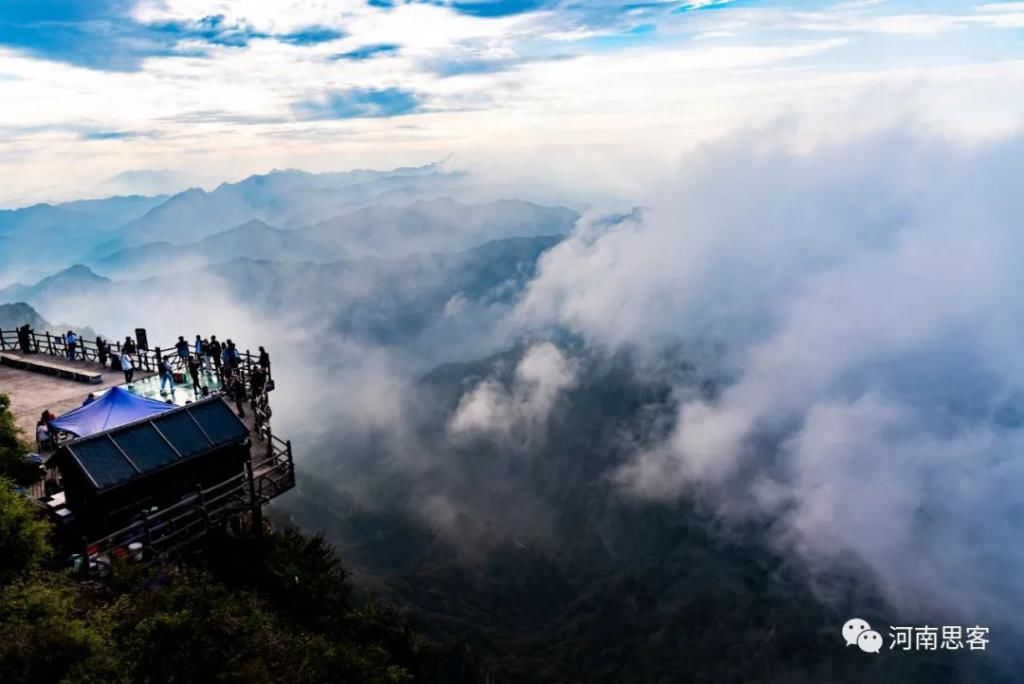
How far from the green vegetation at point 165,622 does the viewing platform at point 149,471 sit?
4.11 feet

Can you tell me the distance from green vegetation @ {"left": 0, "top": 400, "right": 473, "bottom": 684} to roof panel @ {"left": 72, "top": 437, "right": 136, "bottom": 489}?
2209 mm

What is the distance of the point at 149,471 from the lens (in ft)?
76.3

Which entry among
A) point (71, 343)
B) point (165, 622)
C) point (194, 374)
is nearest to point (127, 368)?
point (194, 374)

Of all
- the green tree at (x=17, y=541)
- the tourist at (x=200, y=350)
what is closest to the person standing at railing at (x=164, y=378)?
the tourist at (x=200, y=350)

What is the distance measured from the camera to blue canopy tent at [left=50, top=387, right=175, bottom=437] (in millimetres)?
25797

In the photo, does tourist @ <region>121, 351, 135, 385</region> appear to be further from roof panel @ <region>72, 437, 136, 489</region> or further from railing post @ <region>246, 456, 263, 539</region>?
roof panel @ <region>72, 437, 136, 489</region>

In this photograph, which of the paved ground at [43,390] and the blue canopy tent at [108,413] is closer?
the blue canopy tent at [108,413]

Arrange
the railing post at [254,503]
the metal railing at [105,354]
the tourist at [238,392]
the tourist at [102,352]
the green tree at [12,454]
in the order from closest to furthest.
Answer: the green tree at [12,454] → the railing post at [254,503] → the tourist at [238,392] → the metal railing at [105,354] → the tourist at [102,352]

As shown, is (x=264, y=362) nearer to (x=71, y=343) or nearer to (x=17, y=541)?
(x=17, y=541)

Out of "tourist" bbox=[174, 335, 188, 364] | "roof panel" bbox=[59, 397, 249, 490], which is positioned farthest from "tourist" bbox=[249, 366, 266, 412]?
"tourist" bbox=[174, 335, 188, 364]

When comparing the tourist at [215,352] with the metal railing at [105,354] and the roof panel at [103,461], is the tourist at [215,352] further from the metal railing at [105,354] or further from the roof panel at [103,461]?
the roof panel at [103,461]

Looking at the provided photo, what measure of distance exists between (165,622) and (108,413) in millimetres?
12922

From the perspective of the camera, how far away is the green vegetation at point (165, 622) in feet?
49.6

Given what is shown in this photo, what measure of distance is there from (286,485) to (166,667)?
1218cm
